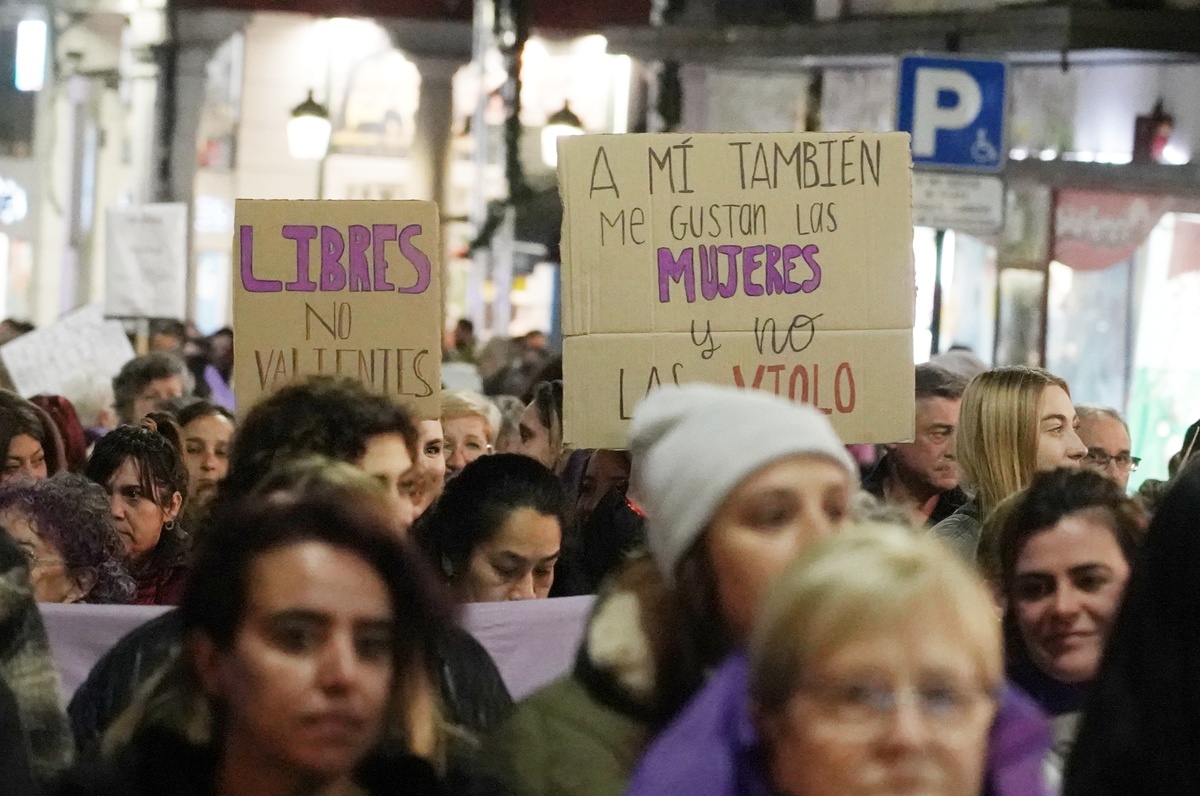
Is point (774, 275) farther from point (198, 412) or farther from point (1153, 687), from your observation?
point (1153, 687)

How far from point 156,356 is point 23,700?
6320mm

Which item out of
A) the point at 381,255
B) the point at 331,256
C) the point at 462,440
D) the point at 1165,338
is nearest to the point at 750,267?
the point at 381,255

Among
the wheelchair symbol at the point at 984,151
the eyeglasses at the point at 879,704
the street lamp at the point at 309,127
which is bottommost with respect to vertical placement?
the eyeglasses at the point at 879,704

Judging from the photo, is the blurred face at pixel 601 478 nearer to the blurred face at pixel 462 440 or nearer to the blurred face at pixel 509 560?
the blurred face at pixel 462 440

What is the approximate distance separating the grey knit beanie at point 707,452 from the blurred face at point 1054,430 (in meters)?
2.81

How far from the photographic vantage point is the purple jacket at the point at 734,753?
8.33 feet

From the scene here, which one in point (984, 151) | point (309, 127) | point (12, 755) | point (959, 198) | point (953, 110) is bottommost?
point (12, 755)

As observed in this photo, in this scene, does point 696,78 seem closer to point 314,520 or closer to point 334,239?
point 334,239

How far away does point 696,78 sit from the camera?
73.3 feet

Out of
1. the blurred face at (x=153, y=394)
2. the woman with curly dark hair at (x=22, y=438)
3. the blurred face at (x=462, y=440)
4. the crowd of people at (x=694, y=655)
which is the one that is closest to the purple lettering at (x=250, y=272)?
the woman with curly dark hair at (x=22, y=438)

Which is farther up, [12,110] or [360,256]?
[12,110]

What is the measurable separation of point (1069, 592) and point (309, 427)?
5.13ft

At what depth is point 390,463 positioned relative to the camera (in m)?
4.53

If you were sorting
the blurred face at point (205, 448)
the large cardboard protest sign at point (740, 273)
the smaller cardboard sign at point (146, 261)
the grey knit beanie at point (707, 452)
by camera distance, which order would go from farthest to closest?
the smaller cardboard sign at point (146, 261) → the blurred face at point (205, 448) → the large cardboard protest sign at point (740, 273) → the grey knit beanie at point (707, 452)
